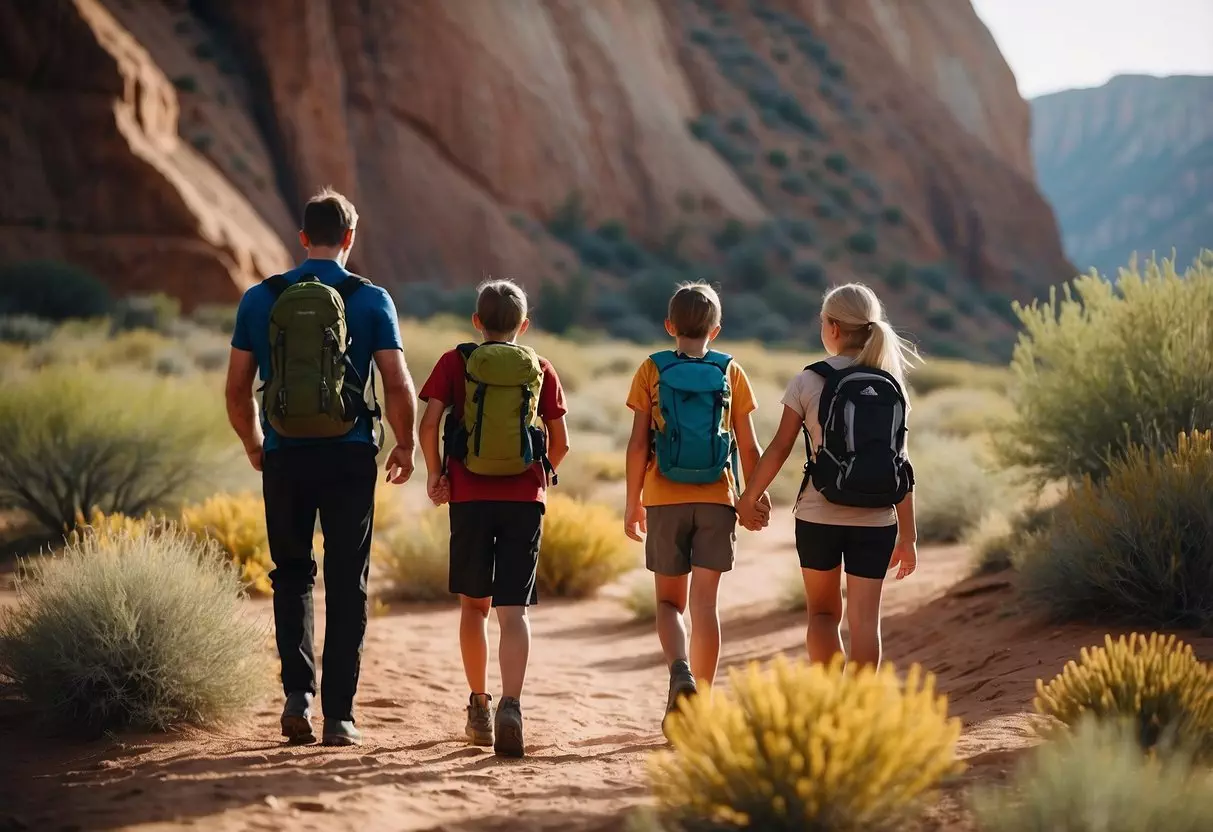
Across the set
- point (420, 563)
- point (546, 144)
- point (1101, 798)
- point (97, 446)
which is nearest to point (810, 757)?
point (1101, 798)

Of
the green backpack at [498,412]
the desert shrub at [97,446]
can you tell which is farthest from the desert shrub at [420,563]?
the green backpack at [498,412]

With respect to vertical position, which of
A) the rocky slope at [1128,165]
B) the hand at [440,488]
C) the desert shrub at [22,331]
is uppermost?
the rocky slope at [1128,165]

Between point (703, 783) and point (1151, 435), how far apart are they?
18.6ft

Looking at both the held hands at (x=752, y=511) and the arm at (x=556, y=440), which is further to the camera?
the arm at (x=556, y=440)

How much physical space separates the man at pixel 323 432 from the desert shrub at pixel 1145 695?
2473 mm

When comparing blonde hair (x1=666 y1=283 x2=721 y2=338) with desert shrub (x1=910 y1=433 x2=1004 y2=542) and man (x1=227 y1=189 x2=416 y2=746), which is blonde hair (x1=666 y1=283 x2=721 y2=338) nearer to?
man (x1=227 y1=189 x2=416 y2=746)

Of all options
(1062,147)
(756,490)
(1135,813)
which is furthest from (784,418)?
(1062,147)

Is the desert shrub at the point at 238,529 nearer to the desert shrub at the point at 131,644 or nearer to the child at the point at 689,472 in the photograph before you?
the desert shrub at the point at 131,644

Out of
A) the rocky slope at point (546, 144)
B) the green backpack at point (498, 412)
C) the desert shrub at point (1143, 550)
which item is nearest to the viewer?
the green backpack at point (498, 412)

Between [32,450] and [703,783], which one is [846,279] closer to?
[32,450]

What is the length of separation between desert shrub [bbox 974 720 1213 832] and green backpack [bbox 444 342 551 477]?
2102 mm

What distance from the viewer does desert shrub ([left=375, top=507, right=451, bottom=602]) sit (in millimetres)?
9688

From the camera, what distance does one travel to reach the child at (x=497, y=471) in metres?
4.76

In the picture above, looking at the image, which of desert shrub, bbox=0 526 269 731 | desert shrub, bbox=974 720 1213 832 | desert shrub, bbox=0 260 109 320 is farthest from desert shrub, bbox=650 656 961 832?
desert shrub, bbox=0 260 109 320
